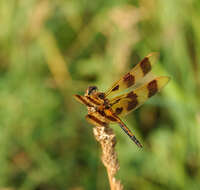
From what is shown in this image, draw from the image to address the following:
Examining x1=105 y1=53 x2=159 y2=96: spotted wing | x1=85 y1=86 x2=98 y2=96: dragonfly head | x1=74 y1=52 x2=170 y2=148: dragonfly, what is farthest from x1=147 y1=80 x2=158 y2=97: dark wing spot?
x1=85 y1=86 x2=98 y2=96: dragonfly head

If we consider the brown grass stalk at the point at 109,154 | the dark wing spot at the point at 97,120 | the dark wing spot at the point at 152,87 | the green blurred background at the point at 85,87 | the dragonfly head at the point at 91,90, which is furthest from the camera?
the green blurred background at the point at 85,87

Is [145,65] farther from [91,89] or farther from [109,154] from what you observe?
[109,154]

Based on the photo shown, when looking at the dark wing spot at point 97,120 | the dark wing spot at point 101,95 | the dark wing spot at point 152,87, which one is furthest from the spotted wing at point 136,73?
the dark wing spot at point 97,120

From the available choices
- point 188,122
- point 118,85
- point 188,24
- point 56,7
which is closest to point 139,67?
point 118,85

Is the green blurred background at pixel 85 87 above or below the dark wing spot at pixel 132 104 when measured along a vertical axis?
above

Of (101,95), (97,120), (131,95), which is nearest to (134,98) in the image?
(131,95)

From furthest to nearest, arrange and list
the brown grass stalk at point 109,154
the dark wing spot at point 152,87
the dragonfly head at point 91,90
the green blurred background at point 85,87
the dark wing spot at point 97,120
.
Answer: the green blurred background at point 85,87 < the dark wing spot at point 152,87 < the dragonfly head at point 91,90 < the dark wing spot at point 97,120 < the brown grass stalk at point 109,154

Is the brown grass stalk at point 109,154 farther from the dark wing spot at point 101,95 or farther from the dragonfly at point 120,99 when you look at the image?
the dark wing spot at point 101,95

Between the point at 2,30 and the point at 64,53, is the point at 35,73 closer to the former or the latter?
the point at 64,53
